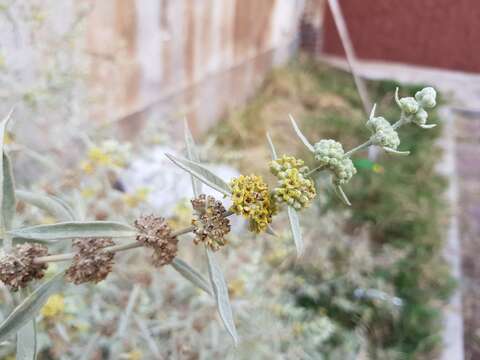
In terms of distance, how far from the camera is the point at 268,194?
0.45 metres

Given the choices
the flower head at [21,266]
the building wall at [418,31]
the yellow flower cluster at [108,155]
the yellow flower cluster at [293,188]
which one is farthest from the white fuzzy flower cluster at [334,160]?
the building wall at [418,31]

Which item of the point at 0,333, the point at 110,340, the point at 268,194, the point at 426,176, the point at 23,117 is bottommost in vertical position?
the point at 426,176

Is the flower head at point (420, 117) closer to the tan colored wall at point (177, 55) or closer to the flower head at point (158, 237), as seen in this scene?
the flower head at point (158, 237)

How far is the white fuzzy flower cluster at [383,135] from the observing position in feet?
1.42

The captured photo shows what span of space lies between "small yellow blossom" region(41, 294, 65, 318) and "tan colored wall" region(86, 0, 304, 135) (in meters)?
0.72

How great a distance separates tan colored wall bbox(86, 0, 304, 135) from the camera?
5.56 ft

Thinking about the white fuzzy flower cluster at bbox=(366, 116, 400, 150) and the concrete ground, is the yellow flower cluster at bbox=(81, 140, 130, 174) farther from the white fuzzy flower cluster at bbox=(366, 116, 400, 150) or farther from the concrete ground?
the concrete ground

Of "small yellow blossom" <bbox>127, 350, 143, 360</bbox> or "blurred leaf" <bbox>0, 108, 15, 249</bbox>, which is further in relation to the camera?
"small yellow blossom" <bbox>127, 350, 143, 360</bbox>

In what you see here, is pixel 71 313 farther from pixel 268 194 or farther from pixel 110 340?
pixel 268 194

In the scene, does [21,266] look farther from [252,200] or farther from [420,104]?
[420,104]

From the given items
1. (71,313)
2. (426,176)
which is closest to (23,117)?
(71,313)

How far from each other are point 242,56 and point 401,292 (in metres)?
1.87

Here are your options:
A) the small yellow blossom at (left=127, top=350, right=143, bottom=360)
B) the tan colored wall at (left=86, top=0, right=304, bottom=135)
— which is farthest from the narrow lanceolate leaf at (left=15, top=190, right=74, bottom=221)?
the tan colored wall at (left=86, top=0, right=304, bottom=135)

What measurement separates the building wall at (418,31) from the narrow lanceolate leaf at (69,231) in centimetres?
106
